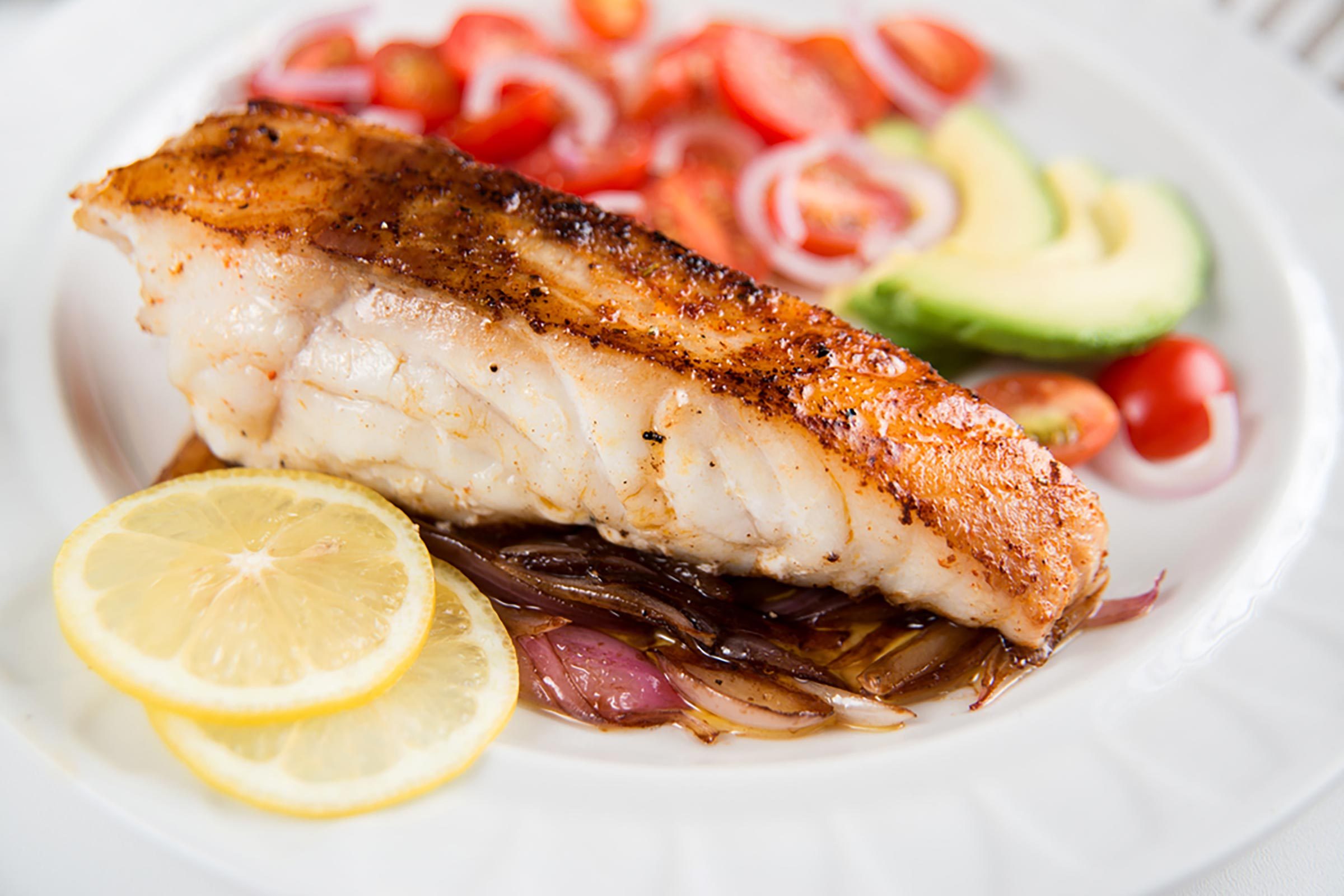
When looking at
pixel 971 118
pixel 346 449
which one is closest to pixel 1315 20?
pixel 971 118

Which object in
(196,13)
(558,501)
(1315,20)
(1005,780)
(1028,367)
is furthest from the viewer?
(1315,20)

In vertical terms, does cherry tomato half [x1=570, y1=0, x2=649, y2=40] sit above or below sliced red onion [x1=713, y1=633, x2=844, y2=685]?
above

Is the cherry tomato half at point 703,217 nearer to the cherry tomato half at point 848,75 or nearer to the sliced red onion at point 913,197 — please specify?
the sliced red onion at point 913,197

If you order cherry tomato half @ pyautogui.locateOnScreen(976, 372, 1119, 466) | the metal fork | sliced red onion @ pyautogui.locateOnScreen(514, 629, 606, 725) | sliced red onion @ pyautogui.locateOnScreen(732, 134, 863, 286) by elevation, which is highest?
the metal fork

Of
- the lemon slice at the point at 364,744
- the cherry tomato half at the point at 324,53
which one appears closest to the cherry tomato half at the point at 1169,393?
the lemon slice at the point at 364,744

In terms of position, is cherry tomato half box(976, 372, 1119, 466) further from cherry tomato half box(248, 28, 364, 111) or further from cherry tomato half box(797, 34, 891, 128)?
cherry tomato half box(248, 28, 364, 111)

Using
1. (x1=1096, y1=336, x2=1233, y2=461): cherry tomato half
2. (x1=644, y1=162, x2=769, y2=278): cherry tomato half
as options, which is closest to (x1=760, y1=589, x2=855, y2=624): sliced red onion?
(x1=1096, y1=336, x2=1233, y2=461): cherry tomato half

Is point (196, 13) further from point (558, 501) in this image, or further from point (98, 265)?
point (558, 501)

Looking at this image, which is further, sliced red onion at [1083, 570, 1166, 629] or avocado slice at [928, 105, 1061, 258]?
avocado slice at [928, 105, 1061, 258]
